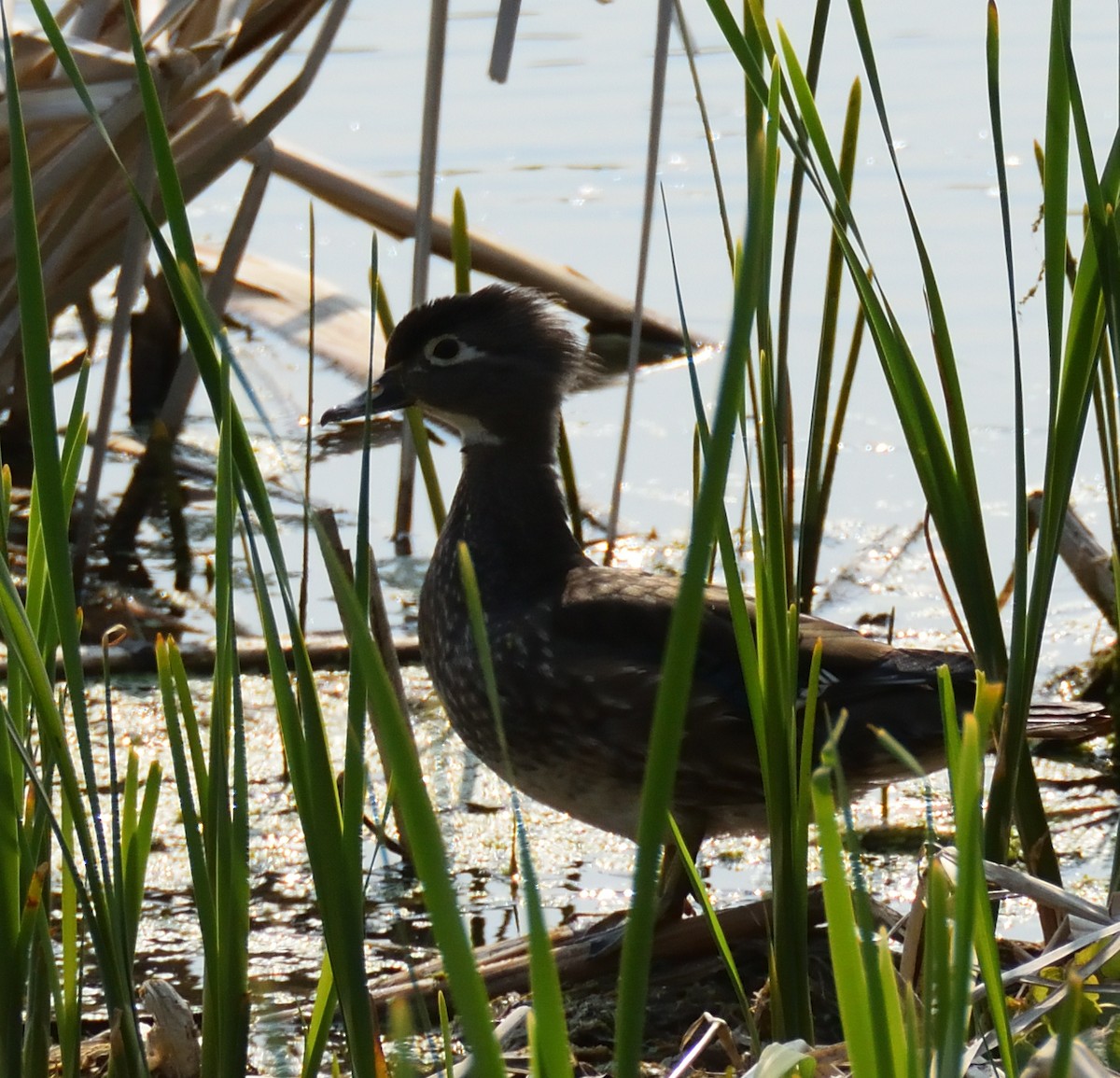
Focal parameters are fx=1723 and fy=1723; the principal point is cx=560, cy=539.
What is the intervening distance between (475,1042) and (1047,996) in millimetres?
1050

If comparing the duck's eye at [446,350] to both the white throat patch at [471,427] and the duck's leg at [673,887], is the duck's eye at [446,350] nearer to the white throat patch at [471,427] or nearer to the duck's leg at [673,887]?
the white throat patch at [471,427]

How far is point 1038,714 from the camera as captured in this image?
3.00 m

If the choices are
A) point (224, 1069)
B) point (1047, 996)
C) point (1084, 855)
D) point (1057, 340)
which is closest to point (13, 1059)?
point (224, 1069)

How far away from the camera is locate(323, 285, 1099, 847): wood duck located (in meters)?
3.10

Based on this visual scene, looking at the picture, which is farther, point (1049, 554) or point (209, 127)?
point (209, 127)

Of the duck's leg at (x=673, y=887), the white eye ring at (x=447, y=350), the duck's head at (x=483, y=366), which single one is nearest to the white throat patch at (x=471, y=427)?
the duck's head at (x=483, y=366)

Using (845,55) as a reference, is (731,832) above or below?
below

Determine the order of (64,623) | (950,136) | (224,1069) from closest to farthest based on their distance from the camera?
1. (64,623)
2. (224,1069)
3. (950,136)

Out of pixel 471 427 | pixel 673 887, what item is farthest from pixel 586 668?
pixel 471 427

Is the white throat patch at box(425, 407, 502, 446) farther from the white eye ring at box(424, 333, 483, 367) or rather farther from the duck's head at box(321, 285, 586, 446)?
the white eye ring at box(424, 333, 483, 367)

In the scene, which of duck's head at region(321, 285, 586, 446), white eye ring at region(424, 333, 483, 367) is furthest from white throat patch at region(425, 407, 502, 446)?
white eye ring at region(424, 333, 483, 367)

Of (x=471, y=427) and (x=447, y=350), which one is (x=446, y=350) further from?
(x=471, y=427)

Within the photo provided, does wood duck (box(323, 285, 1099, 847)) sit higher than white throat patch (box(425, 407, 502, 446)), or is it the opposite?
white throat patch (box(425, 407, 502, 446))

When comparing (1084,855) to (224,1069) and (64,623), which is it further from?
(64,623)
